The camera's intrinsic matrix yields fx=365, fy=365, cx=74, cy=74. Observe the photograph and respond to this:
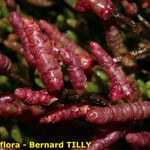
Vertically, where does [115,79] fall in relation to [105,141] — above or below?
above

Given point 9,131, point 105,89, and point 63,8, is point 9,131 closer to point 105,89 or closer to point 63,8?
point 105,89

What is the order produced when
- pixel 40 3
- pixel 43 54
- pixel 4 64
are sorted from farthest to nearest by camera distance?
pixel 40 3
pixel 4 64
pixel 43 54

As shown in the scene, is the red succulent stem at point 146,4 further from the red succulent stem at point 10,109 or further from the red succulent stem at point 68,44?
the red succulent stem at point 10,109

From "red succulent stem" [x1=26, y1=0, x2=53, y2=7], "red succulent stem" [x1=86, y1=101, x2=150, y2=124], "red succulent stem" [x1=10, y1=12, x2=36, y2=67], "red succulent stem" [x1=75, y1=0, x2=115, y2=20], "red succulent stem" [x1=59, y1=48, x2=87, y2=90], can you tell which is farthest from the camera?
"red succulent stem" [x1=26, y1=0, x2=53, y2=7]

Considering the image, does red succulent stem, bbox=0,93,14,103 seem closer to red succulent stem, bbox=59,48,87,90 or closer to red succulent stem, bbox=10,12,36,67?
red succulent stem, bbox=10,12,36,67

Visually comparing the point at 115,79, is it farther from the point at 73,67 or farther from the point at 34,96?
the point at 34,96

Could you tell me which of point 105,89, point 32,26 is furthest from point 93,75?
point 32,26

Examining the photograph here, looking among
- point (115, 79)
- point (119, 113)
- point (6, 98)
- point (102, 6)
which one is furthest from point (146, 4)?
point (6, 98)

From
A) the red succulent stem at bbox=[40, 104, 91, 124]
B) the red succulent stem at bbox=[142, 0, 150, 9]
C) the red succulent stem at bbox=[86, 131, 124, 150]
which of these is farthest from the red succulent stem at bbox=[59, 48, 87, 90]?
the red succulent stem at bbox=[142, 0, 150, 9]
